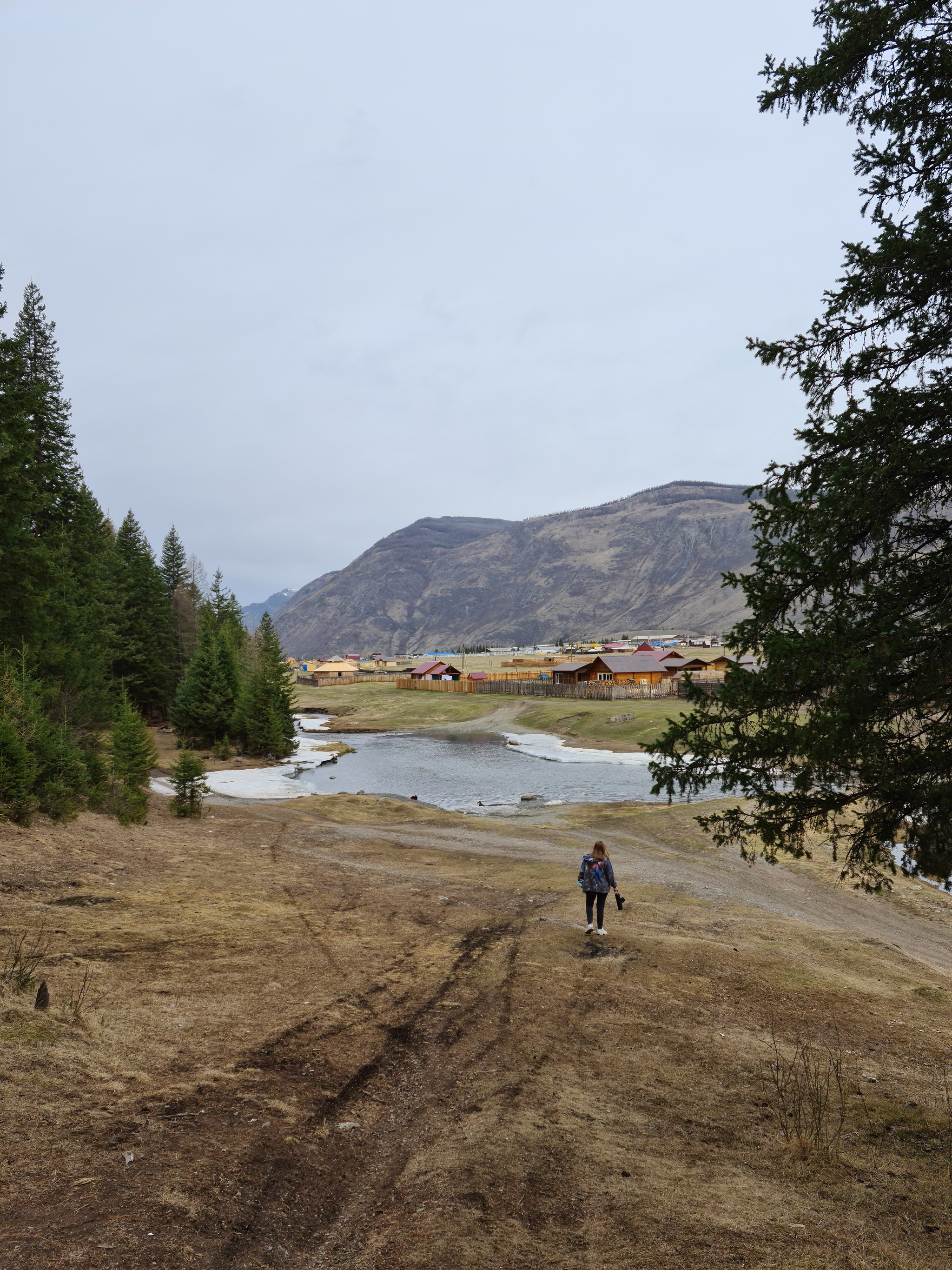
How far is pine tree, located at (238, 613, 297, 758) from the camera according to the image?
5106cm

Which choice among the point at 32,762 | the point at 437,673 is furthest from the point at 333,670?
the point at 32,762

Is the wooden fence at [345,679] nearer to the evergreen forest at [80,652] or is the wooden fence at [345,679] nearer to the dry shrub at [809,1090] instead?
the evergreen forest at [80,652]

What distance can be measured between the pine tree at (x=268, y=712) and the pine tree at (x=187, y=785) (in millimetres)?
24206

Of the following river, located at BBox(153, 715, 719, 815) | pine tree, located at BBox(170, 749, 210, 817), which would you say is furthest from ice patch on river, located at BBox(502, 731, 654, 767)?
pine tree, located at BBox(170, 749, 210, 817)

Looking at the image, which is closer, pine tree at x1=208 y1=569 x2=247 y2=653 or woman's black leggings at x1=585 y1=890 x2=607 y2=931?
woman's black leggings at x1=585 y1=890 x2=607 y2=931

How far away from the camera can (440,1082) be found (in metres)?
8.18

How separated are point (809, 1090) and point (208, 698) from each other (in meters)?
48.3

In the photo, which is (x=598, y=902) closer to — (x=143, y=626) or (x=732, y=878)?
(x=732, y=878)

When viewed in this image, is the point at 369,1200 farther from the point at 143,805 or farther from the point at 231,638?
the point at 231,638

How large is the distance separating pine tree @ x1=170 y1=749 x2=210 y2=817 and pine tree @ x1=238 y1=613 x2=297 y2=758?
24.2m

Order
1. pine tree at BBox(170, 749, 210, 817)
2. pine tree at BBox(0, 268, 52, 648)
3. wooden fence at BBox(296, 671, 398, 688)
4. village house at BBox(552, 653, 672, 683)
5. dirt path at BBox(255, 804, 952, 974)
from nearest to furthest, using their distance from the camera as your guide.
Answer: dirt path at BBox(255, 804, 952, 974), pine tree at BBox(0, 268, 52, 648), pine tree at BBox(170, 749, 210, 817), village house at BBox(552, 653, 672, 683), wooden fence at BBox(296, 671, 398, 688)

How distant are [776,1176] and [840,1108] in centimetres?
198

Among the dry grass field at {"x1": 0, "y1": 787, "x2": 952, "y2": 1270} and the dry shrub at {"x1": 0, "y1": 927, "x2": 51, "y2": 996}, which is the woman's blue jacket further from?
the dry shrub at {"x1": 0, "y1": 927, "x2": 51, "y2": 996}

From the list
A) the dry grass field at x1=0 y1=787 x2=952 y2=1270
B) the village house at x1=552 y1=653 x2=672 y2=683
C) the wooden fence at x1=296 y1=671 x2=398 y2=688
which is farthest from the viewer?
the wooden fence at x1=296 y1=671 x2=398 y2=688
